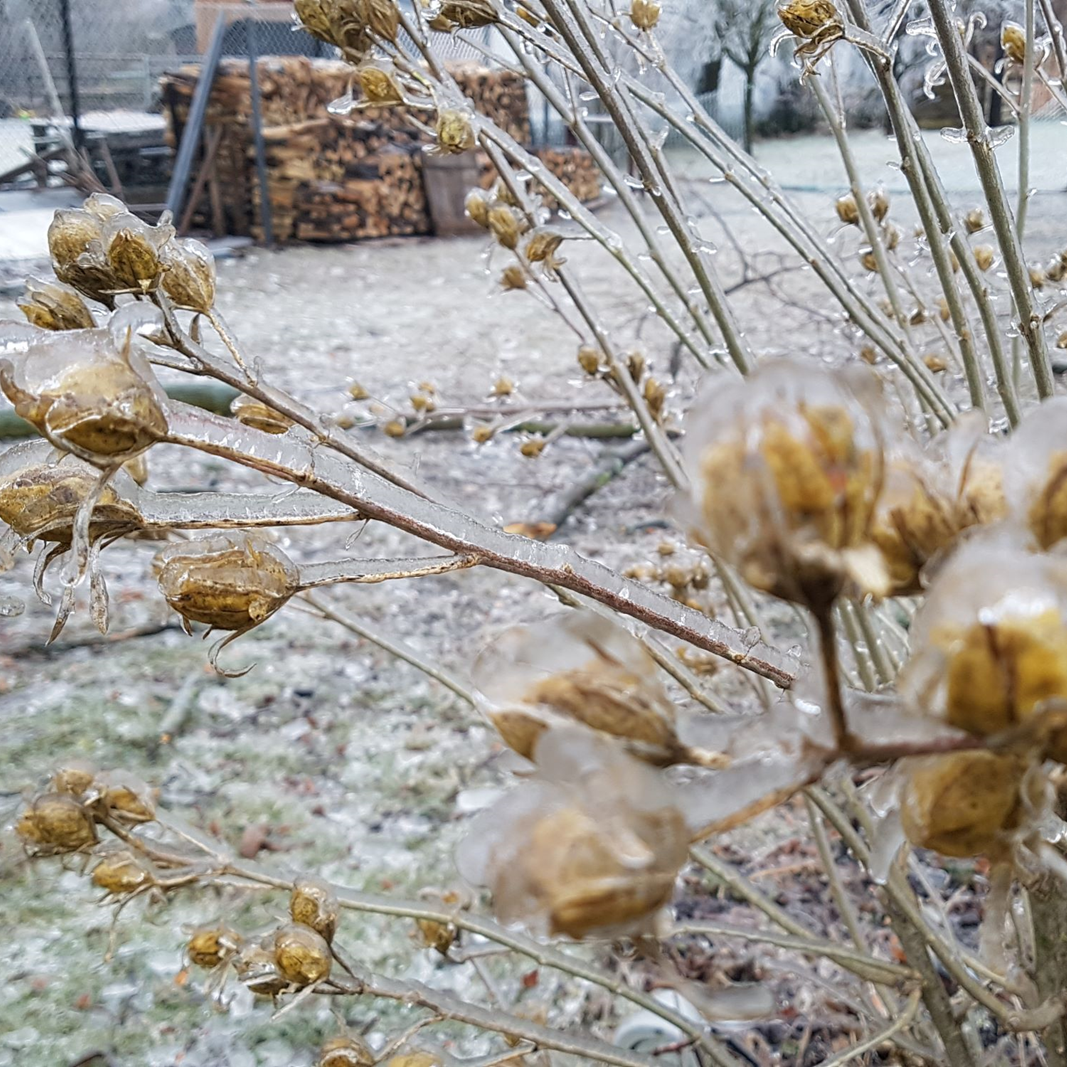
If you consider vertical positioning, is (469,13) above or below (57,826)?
above

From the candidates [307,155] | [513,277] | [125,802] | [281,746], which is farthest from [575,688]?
[307,155]

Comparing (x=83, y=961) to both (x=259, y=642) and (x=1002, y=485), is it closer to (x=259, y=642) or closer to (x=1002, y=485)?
(x=259, y=642)

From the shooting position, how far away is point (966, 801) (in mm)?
212

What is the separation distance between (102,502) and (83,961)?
1.16 m

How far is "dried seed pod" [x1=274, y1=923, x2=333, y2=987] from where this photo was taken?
540 mm

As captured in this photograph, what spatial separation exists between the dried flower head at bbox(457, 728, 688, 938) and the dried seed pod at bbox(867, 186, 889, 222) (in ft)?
3.23

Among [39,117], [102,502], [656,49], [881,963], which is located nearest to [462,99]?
[656,49]

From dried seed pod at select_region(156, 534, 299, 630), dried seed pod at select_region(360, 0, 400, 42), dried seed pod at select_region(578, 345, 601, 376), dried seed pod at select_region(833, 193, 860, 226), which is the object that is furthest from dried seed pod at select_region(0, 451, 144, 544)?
dried seed pod at select_region(833, 193, 860, 226)

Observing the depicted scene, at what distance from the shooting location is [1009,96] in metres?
0.79

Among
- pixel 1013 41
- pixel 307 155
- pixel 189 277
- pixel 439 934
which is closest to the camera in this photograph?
pixel 189 277

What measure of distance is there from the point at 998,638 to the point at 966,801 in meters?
0.05

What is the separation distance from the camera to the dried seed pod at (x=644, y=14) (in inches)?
→ 34.8

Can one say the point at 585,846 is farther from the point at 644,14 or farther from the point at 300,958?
the point at 644,14

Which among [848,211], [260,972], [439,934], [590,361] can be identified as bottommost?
[439,934]
